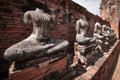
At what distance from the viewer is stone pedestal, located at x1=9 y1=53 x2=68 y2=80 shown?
1.63 m

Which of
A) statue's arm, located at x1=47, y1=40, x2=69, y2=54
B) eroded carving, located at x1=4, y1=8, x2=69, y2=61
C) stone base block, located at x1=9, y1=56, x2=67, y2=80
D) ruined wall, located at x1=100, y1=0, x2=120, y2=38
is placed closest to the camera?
stone base block, located at x1=9, y1=56, x2=67, y2=80

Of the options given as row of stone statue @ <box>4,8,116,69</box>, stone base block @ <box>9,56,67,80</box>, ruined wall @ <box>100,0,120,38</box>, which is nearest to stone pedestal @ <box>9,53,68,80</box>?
stone base block @ <box>9,56,67,80</box>

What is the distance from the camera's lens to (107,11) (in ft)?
52.2

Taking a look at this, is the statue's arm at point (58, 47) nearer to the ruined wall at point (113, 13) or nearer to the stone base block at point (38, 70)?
the stone base block at point (38, 70)

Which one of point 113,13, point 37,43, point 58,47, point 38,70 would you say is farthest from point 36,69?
point 113,13

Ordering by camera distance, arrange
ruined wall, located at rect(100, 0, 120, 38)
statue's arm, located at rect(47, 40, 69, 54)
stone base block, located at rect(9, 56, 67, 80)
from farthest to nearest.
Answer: ruined wall, located at rect(100, 0, 120, 38) → statue's arm, located at rect(47, 40, 69, 54) → stone base block, located at rect(9, 56, 67, 80)

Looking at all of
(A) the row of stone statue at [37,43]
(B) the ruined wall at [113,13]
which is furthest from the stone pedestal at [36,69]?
(B) the ruined wall at [113,13]

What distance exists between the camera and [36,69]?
181cm

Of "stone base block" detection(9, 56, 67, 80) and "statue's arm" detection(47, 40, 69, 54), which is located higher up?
"statue's arm" detection(47, 40, 69, 54)

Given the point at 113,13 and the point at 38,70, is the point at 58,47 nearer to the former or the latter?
the point at 38,70

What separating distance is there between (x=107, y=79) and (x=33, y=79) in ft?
9.88

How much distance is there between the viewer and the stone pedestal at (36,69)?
163 cm

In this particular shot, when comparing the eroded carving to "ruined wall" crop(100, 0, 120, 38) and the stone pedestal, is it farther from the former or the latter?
"ruined wall" crop(100, 0, 120, 38)

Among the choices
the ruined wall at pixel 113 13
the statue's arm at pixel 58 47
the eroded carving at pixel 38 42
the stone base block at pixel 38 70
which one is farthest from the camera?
the ruined wall at pixel 113 13
